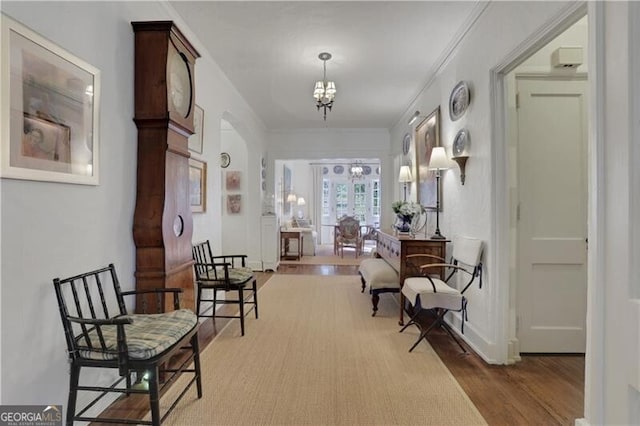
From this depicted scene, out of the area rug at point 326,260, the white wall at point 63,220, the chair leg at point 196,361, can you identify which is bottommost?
the area rug at point 326,260

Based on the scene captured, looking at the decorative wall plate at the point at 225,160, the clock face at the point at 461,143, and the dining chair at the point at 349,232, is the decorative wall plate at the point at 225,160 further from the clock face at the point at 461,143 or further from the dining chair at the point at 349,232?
the clock face at the point at 461,143

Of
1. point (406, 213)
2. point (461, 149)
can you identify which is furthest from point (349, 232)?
point (461, 149)

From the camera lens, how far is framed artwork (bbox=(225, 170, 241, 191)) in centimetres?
626

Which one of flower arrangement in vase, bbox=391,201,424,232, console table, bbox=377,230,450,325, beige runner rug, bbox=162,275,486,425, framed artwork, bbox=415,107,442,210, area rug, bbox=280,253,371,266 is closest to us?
beige runner rug, bbox=162,275,486,425

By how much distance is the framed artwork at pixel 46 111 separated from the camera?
52.1 inches

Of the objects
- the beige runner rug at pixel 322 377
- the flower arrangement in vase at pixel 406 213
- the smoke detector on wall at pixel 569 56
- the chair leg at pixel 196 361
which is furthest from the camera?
the flower arrangement in vase at pixel 406 213

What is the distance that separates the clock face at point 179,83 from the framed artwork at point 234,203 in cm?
393

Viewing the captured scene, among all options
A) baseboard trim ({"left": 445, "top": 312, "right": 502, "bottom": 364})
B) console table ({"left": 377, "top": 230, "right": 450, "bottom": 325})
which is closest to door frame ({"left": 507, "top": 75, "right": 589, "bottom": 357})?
baseboard trim ({"left": 445, "top": 312, "right": 502, "bottom": 364})

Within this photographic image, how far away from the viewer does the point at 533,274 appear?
2615mm

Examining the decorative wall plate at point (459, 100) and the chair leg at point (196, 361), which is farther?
the decorative wall plate at point (459, 100)

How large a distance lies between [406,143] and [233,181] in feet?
10.8

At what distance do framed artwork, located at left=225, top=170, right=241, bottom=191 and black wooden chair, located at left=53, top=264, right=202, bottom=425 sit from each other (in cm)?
433

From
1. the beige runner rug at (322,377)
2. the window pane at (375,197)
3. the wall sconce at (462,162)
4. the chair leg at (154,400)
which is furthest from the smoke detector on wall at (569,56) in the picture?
the window pane at (375,197)

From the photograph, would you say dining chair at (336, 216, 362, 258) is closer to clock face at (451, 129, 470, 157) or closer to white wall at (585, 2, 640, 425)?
clock face at (451, 129, 470, 157)
